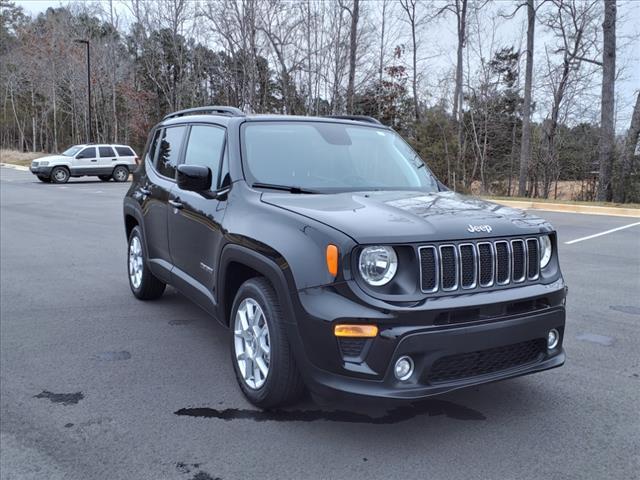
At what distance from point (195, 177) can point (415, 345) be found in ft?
6.69

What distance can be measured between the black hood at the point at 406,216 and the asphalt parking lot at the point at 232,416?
42.1 inches

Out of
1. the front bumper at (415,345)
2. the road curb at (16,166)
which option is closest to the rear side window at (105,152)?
the road curb at (16,166)

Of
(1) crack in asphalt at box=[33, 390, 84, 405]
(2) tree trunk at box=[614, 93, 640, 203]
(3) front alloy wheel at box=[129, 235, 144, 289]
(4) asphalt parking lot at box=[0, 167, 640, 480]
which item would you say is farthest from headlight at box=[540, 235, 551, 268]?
(2) tree trunk at box=[614, 93, 640, 203]

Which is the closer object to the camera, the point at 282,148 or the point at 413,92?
the point at 282,148

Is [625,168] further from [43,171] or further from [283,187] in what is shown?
[43,171]

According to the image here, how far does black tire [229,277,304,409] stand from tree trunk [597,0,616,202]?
1996 centimetres

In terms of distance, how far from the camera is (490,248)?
3193 mm

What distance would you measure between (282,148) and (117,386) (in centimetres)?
206

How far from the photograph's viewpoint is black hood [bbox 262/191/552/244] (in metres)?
3.03

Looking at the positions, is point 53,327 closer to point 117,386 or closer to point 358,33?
point 117,386

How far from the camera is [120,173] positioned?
28.3m

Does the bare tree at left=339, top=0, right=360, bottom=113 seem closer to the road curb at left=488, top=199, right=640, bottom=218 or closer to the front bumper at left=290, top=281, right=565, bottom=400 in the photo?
the road curb at left=488, top=199, right=640, bottom=218

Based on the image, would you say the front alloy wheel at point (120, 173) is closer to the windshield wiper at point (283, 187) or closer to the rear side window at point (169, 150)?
the rear side window at point (169, 150)

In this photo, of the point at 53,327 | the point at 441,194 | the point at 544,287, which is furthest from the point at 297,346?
the point at 53,327
